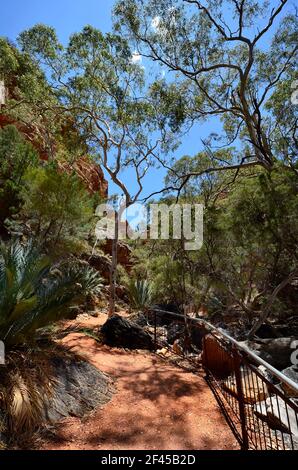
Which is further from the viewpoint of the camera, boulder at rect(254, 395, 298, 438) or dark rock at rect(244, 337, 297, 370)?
dark rock at rect(244, 337, 297, 370)

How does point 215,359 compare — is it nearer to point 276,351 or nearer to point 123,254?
point 276,351

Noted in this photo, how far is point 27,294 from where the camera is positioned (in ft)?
15.8

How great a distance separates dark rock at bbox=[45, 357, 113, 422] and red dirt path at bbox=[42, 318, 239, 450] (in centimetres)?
14

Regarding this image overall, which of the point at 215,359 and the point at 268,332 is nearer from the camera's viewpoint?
the point at 215,359

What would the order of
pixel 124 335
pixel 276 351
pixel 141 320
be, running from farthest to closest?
1. pixel 141 320
2. pixel 276 351
3. pixel 124 335

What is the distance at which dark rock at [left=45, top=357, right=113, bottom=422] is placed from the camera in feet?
13.3

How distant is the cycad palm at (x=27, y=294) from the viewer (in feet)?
14.2

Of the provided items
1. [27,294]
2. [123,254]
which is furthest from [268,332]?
[123,254]

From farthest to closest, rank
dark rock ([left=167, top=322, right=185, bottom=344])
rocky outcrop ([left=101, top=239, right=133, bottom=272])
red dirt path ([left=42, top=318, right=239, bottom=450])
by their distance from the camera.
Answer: rocky outcrop ([left=101, top=239, right=133, bottom=272]) < dark rock ([left=167, top=322, right=185, bottom=344]) < red dirt path ([left=42, top=318, right=239, bottom=450])

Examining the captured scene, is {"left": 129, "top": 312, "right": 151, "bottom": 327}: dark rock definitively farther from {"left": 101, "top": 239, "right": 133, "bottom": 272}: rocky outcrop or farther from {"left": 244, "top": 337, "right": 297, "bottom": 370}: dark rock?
{"left": 101, "top": 239, "right": 133, "bottom": 272}: rocky outcrop

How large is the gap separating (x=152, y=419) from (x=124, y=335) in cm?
423

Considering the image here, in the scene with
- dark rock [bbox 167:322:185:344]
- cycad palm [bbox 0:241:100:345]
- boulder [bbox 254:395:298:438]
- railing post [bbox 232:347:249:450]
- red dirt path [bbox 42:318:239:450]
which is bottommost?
dark rock [bbox 167:322:185:344]

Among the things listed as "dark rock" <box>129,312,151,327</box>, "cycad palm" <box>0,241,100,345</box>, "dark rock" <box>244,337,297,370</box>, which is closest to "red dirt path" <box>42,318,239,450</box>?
"cycad palm" <box>0,241,100,345</box>
